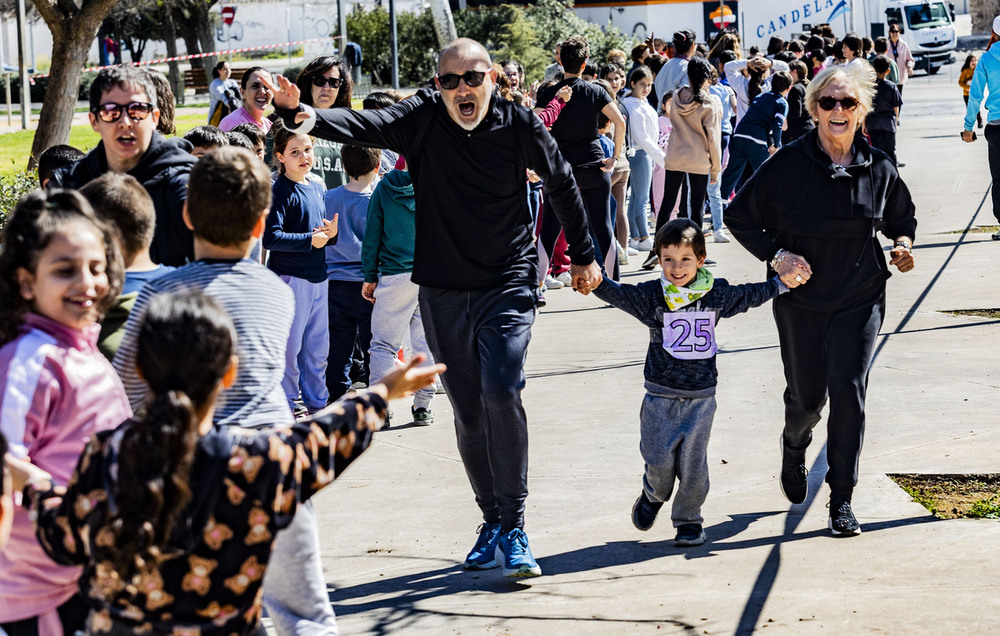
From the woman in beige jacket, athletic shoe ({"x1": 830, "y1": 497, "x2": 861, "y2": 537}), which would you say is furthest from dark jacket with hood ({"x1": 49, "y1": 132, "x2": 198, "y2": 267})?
the woman in beige jacket

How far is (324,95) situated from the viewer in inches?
334

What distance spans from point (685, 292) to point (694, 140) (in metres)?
7.19

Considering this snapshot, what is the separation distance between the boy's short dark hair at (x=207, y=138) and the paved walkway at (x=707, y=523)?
6.03ft

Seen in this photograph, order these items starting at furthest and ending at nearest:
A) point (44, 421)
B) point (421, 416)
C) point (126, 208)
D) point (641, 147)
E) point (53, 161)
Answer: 1. point (641, 147)
2. point (421, 416)
3. point (53, 161)
4. point (126, 208)
5. point (44, 421)

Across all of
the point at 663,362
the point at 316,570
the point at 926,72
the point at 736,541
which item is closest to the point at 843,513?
the point at 736,541

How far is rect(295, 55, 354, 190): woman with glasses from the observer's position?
847cm

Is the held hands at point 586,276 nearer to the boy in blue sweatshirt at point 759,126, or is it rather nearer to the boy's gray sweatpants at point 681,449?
the boy's gray sweatpants at point 681,449

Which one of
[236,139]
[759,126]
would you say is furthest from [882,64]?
[236,139]

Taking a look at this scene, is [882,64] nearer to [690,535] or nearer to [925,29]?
[690,535]

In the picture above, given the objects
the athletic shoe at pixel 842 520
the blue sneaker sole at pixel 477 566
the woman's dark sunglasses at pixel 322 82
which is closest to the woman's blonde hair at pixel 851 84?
the athletic shoe at pixel 842 520

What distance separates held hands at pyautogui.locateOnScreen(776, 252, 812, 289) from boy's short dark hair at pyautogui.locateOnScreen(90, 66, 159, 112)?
2563 millimetres

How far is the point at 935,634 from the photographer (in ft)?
14.0

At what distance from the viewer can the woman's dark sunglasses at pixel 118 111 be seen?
4836mm

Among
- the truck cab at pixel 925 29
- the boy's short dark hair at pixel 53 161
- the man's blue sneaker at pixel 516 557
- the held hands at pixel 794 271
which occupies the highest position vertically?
the truck cab at pixel 925 29
